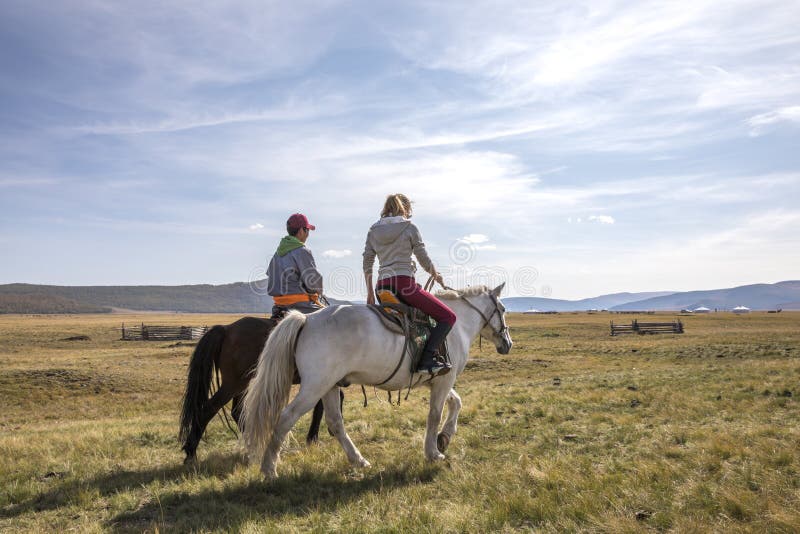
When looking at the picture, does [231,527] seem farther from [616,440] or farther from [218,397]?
[616,440]

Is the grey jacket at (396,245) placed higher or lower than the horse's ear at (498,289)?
higher

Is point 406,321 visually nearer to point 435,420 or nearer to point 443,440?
point 435,420

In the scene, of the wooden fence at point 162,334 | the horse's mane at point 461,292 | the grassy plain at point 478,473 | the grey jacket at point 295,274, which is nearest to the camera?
the grassy plain at point 478,473

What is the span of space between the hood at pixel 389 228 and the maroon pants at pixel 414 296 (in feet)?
1.71

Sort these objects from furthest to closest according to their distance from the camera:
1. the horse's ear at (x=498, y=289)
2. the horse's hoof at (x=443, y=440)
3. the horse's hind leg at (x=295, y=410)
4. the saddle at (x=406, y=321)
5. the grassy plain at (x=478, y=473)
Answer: the horse's ear at (x=498, y=289) → the horse's hoof at (x=443, y=440) → the saddle at (x=406, y=321) → the horse's hind leg at (x=295, y=410) → the grassy plain at (x=478, y=473)

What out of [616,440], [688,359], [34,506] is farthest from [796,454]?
[688,359]

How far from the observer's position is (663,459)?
6367 millimetres

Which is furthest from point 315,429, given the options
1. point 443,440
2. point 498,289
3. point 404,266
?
point 498,289

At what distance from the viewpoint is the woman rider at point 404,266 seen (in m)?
6.88

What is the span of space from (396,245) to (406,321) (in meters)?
0.98

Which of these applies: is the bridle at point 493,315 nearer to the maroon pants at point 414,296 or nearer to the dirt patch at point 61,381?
the maroon pants at point 414,296

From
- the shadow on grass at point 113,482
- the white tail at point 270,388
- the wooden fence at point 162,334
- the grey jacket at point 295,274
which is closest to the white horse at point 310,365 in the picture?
the white tail at point 270,388

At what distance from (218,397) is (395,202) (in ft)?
11.6

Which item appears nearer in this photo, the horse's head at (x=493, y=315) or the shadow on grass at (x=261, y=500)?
the shadow on grass at (x=261, y=500)
